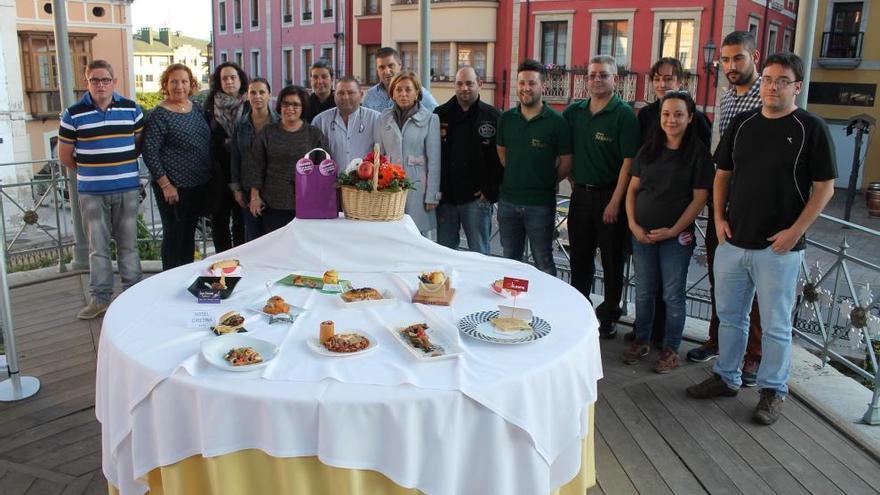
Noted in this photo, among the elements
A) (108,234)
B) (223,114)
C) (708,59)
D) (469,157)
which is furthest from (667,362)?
(708,59)

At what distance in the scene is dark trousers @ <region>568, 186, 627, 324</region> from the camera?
4020 millimetres

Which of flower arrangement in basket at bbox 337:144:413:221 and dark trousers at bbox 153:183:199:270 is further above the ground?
flower arrangement in basket at bbox 337:144:413:221

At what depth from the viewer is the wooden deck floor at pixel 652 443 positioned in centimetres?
274

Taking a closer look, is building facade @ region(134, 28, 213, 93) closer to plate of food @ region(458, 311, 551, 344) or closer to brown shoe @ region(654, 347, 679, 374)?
brown shoe @ region(654, 347, 679, 374)

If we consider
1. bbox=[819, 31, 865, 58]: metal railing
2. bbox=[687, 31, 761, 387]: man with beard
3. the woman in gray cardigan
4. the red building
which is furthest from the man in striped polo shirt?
bbox=[819, 31, 865, 58]: metal railing

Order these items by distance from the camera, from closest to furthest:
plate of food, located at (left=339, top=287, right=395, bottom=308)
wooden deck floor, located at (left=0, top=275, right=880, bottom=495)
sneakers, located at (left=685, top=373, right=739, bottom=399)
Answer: plate of food, located at (left=339, top=287, right=395, bottom=308) → wooden deck floor, located at (left=0, top=275, right=880, bottom=495) → sneakers, located at (left=685, top=373, right=739, bottom=399)

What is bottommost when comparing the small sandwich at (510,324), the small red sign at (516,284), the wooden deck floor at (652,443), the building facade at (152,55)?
the wooden deck floor at (652,443)

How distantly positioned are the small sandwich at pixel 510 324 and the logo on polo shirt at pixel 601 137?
1878 mm

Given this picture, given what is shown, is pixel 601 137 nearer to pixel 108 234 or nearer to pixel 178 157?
pixel 178 157

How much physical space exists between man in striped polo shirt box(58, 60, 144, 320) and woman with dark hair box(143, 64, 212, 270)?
137mm

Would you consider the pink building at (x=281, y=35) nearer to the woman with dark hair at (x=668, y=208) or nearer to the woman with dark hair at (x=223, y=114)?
the woman with dark hair at (x=223, y=114)

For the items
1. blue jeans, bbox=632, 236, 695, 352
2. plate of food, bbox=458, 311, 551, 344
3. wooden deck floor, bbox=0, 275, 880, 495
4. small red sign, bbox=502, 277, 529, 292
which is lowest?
wooden deck floor, bbox=0, 275, 880, 495

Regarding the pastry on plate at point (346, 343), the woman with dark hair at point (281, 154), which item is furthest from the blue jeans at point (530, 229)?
the pastry on plate at point (346, 343)

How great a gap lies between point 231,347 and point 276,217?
7.21 ft
